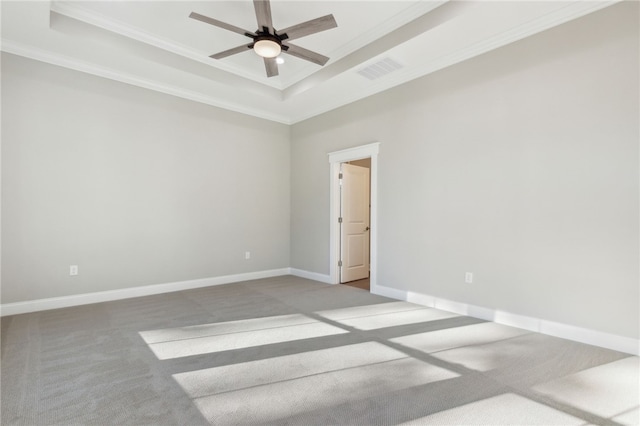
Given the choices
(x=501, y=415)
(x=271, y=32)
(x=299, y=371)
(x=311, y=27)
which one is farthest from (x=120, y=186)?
(x=501, y=415)

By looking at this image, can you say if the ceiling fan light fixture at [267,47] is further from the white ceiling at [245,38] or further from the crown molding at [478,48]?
the crown molding at [478,48]

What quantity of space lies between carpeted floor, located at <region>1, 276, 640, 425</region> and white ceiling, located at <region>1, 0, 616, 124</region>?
310cm

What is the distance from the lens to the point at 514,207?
324cm

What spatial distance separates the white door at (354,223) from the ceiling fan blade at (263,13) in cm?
291

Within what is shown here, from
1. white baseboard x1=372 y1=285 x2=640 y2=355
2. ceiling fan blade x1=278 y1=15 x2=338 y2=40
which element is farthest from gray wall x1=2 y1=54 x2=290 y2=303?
white baseboard x1=372 y1=285 x2=640 y2=355

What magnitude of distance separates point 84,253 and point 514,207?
5.25 meters

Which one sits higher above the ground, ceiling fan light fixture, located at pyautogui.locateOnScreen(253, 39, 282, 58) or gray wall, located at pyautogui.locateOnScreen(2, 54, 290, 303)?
ceiling fan light fixture, located at pyautogui.locateOnScreen(253, 39, 282, 58)

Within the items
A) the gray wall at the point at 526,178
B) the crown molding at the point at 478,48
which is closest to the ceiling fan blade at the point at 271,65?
the crown molding at the point at 478,48

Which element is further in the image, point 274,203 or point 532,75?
point 274,203

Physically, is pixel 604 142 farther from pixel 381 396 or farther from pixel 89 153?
pixel 89 153

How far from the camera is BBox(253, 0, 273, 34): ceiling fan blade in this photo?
2553 mm

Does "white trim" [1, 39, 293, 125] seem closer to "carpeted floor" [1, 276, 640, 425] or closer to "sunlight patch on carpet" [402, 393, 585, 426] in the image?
"carpeted floor" [1, 276, 640, 425]

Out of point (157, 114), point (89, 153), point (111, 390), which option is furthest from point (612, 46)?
point (89, 153)

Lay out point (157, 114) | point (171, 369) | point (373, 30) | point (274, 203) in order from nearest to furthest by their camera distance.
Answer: point (171, 369) → point (373, 30) → point (157, 114) → point (274, 203)
